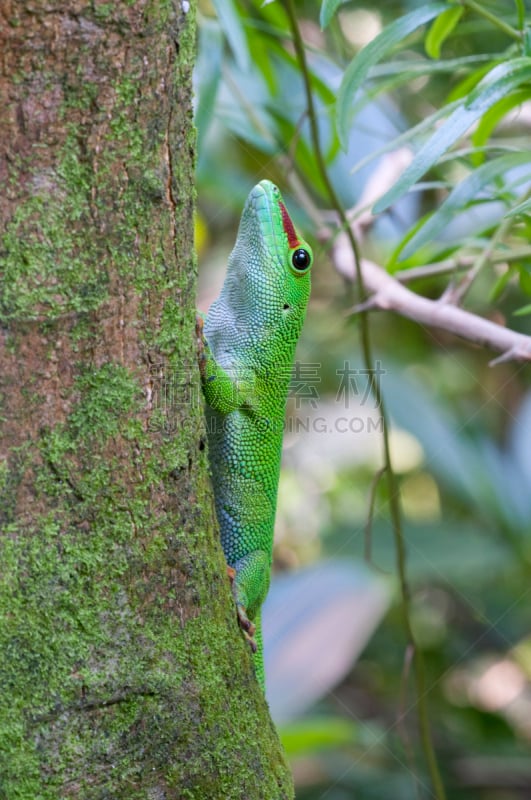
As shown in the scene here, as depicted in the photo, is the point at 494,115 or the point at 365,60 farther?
the point at 494,115

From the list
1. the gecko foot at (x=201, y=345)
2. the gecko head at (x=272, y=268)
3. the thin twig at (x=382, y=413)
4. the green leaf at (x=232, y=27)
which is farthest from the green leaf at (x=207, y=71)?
the gecko foot at (x=201, y=345)

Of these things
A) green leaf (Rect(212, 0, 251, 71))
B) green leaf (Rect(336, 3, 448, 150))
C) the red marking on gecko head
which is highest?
green leaf (Rect(212, 0, 251, 71))

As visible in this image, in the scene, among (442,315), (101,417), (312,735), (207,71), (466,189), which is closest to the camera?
(101,417)

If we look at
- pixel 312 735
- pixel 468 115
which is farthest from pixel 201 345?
pixel 312 735

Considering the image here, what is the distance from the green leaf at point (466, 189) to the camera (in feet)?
6.86

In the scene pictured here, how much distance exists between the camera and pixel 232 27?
8.23 ft

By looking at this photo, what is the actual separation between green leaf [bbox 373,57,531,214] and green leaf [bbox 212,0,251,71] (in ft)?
2.99

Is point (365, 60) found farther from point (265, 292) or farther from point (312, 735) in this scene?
point (312, 735)

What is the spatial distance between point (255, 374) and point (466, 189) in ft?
2.29

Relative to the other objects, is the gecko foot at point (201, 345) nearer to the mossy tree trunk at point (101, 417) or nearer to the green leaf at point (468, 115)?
the mossy tree trunk at point (101, 417)

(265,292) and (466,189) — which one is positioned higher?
(466,189)

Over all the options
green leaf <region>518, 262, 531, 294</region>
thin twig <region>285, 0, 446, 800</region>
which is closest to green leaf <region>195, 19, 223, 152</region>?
thin twig <region>285, 0, 446, 800</region>

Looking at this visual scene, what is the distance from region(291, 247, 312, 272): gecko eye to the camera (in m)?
2.23

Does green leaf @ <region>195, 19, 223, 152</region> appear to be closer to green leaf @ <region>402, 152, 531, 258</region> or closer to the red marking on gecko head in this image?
the red marking on gecko head
